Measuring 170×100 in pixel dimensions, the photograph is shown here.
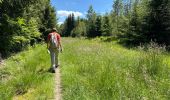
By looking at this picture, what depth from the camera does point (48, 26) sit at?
46.7m

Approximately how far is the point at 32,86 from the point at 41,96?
1.33m

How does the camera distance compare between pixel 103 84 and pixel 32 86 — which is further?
pixel 32 86

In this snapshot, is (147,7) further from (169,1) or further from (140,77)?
(140,77)

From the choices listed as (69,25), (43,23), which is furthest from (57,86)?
(69,25)

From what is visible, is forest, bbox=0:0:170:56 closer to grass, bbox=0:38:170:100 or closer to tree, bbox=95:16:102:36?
grass, bbox=0:38:170:100

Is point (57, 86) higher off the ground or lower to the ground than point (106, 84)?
lower

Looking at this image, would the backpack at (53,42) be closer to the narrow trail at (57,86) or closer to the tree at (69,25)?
the narrow trail at (57,86)

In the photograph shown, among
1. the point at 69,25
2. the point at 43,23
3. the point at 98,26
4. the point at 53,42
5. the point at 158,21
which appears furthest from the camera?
the point at 69,25

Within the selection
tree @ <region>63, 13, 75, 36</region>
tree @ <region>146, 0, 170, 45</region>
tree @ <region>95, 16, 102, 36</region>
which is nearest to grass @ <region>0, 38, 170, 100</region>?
tree @ <region>146, 0, 170, 45</region>

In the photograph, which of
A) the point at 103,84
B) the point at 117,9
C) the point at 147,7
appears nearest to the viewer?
the point at 103,84

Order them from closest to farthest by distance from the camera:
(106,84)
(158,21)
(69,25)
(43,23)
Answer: (106,84) → (158,21) → (43,23) → (69,25)

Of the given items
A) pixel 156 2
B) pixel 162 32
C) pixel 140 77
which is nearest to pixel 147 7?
pixel 156 2

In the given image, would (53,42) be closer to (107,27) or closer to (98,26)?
(107,27)

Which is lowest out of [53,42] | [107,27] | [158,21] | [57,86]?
[57,86]
